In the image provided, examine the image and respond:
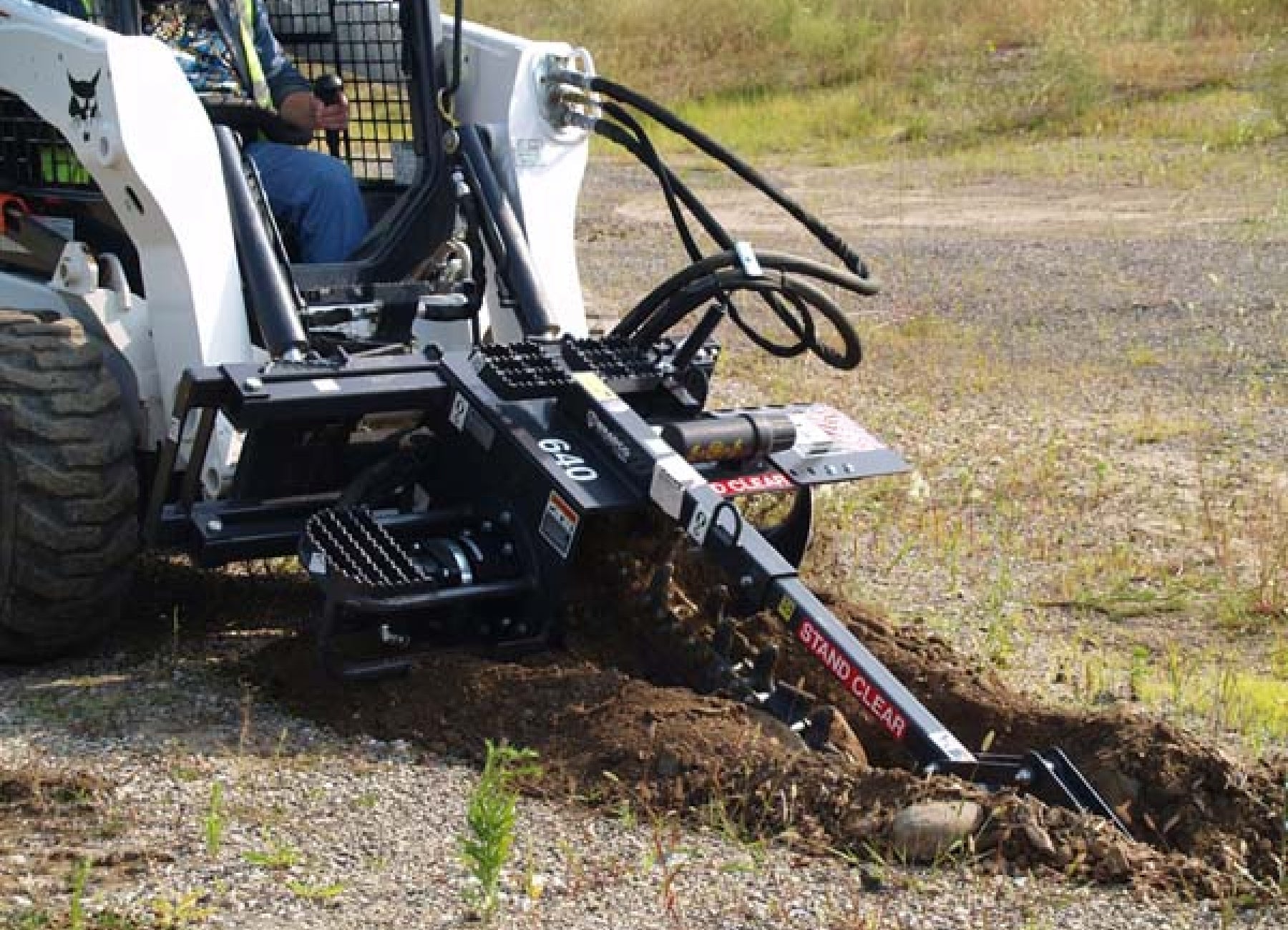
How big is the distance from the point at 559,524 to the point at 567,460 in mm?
197

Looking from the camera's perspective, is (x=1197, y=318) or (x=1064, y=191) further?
(x=1064, y=191)

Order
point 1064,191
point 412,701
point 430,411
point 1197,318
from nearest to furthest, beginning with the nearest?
point 412,701 → point 430,411 → point 1197,318 → point 1064,191

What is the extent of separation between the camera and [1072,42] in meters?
21.9

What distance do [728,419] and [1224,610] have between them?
2.01 m

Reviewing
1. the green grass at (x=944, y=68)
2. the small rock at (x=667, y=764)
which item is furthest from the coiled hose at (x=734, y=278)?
the green grass at (x=944, y=68)

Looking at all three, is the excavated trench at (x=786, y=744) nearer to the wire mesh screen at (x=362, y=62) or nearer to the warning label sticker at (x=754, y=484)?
the warning label sticker at (x=754, y=484)

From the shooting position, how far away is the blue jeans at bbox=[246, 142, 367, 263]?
22.3 ft

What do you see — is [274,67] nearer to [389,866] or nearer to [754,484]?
[754,484]

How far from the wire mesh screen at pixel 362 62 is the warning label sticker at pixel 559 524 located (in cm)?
201

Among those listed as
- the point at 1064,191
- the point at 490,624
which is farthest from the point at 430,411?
the point at 1064,191

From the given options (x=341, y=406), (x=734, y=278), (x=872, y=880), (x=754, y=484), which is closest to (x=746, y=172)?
(x=734, y=278)

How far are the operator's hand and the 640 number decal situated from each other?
66.1 inches

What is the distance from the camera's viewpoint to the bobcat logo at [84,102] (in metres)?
6.07

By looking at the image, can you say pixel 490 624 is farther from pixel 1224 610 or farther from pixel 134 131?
pixel 1224 610
